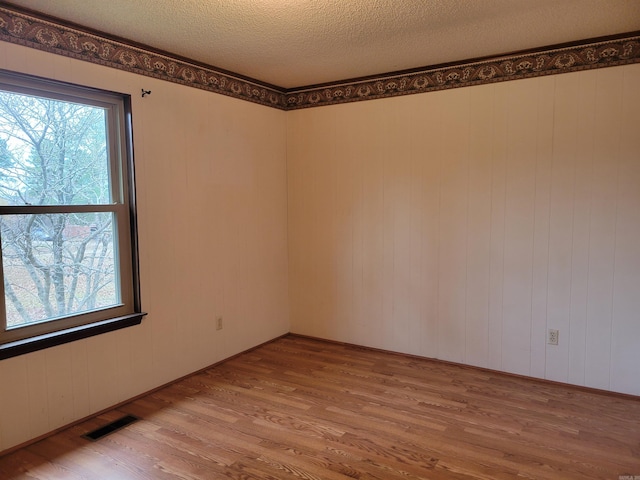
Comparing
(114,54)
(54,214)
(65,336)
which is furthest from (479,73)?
(65,336)

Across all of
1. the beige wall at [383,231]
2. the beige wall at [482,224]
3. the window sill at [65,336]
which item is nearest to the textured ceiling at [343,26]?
the beige wall at [383,231]

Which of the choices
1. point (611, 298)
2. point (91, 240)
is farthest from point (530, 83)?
point (91, 240)

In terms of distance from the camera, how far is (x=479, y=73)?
358 centimetres

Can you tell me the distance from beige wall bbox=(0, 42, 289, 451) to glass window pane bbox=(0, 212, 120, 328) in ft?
0.73

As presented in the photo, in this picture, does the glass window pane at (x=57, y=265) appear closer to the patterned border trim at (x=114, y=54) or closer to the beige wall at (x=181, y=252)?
the beige wall at (x=181, y=252)

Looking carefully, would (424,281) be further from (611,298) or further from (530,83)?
(530,83)

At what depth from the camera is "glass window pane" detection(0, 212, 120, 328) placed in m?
2.59

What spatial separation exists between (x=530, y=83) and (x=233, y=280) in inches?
112

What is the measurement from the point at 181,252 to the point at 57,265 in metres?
0.90

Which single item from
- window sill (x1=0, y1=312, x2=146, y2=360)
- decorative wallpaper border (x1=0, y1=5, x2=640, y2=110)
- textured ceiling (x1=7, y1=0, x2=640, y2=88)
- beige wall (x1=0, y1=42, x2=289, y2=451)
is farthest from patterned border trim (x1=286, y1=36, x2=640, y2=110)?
window sill (x1=0, y1=312, x2=146, y2=360)

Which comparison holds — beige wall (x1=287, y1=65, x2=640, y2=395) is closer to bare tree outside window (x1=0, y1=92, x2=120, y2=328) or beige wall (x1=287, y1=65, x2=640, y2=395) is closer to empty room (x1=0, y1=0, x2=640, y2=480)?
empty room (x1=0, y1=0, x2=640, y2=480)

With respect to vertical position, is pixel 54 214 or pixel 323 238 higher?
pixel 54 214

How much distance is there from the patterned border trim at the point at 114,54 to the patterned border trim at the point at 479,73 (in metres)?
0.64

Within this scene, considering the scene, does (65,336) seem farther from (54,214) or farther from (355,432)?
(355,432)
